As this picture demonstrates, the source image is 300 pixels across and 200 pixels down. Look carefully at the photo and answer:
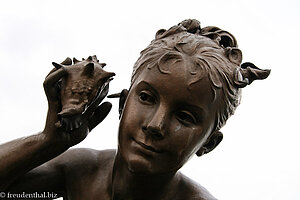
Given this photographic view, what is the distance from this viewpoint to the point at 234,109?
2.98m

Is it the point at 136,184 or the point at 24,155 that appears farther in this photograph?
the point at 136,184

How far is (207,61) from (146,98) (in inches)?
17.1

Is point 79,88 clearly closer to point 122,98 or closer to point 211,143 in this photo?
point 122,98

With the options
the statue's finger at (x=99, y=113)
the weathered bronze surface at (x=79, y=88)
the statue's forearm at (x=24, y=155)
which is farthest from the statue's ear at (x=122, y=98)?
the statue's forearm at (x=24, y=155)

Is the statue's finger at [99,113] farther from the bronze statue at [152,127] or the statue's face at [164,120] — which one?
the statue's face at [164,120]

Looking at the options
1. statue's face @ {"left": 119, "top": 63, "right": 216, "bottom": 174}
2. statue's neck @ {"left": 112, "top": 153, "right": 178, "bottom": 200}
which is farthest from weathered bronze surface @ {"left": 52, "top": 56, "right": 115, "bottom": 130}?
statue's neck @ {"left": 112, "top": 153, "right": 178, "bottom": 200}

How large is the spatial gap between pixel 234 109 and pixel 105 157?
3.32 ft

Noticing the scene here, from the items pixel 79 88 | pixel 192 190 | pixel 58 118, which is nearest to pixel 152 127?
pixel 79 88

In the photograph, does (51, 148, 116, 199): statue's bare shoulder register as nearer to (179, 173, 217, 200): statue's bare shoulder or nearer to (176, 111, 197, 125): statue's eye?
(179, 173, 217, 200): statue's bare shoulder

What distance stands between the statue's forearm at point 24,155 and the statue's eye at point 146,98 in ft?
2.02

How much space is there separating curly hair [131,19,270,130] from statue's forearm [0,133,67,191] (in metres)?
0.70

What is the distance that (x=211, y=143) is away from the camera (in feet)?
10.1

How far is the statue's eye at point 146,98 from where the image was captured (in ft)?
8.70

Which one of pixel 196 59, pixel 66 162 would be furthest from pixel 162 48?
pixel 66 162
